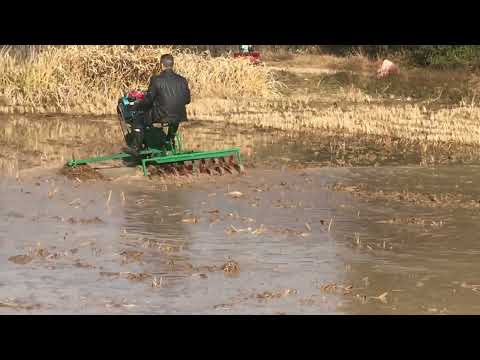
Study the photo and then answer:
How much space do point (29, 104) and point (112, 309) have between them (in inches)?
589

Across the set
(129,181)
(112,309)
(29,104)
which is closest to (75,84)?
(29,104)

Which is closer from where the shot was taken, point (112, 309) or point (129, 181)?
point (112, 309)

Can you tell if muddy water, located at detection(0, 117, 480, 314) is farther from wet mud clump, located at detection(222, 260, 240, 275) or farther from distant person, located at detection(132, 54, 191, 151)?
distant person, located at detection(132, 54, 191, 151)

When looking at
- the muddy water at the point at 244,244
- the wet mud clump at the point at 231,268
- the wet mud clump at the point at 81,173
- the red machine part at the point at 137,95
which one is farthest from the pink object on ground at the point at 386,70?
the wet mud clump at the point at 231,268

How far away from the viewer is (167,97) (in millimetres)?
15406

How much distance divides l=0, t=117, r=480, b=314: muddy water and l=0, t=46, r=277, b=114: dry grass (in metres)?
7.94

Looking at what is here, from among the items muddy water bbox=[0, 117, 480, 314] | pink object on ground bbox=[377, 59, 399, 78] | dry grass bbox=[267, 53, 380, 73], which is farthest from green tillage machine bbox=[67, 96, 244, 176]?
dry grass bbox=[267, 53, 380, 73]

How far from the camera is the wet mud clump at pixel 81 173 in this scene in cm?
1518

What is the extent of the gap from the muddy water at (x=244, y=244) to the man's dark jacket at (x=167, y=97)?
1013mm

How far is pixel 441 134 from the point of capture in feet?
66.4

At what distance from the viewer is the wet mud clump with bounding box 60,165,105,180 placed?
1518 centimetres

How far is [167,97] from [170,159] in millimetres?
898

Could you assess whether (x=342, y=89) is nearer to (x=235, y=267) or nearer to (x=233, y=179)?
(x=233, y=179)

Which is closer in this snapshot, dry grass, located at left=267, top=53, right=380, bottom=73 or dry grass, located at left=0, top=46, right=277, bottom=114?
dry grass, located at left=0, top=46, right=277, bottom=114
